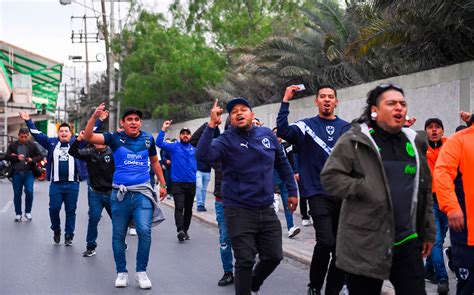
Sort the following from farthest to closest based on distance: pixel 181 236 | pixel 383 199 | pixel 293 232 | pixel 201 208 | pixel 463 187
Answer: pixel 201 208, pixel 181 236, pixel 293 232, pixel 463 187, pixel 383 199

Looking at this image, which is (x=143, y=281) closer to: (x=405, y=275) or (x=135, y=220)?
(x=135, y=220)

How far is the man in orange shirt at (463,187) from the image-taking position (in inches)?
231

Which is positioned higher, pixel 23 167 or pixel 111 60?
pixel 111 60

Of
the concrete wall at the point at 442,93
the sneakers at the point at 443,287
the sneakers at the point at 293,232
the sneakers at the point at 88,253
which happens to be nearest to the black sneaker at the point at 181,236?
the sneakers at the point at 293,232

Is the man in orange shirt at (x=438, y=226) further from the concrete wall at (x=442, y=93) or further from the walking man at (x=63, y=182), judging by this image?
the walking man at (x=63, y=182)

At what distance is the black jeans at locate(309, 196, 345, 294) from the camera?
23.6 feet

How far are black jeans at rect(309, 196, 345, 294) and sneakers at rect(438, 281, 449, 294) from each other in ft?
4.15

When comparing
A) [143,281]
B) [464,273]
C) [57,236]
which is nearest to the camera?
[464,273]

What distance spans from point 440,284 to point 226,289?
229cm

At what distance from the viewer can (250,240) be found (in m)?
7.02

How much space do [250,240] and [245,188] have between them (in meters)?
0.45

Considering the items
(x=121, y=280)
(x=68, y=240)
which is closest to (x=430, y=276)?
(x=121, y=280)

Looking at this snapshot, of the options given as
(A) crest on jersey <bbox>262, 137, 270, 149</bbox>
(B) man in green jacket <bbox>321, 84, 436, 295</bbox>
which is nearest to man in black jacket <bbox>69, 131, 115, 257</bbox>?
(A) crest on jersey <bbox>262, 137, 270, 149</bbox>

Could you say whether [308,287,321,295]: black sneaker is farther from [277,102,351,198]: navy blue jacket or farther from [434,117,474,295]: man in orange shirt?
[434,117,474,295]: man in orange shirt
